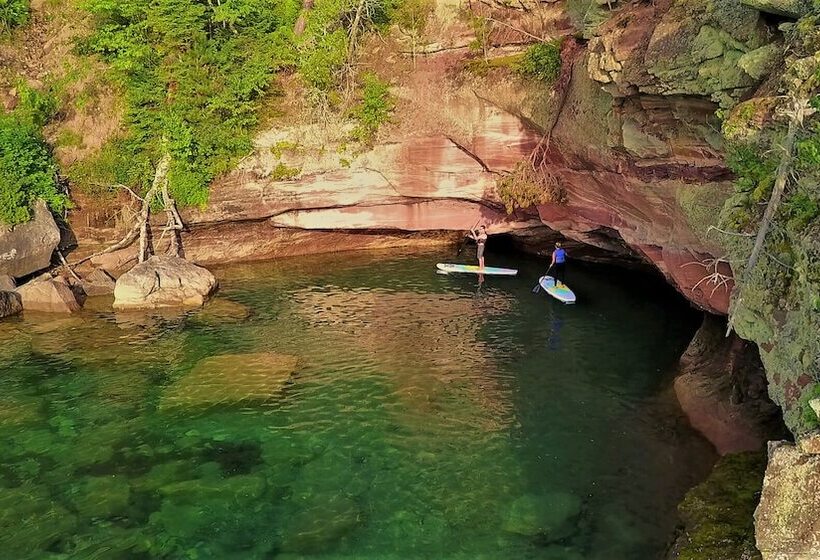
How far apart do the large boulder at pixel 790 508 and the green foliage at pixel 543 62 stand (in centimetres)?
1443

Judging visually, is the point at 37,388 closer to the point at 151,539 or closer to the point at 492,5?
the point at 151,539

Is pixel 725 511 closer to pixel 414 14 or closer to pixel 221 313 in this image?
pixel 221 313

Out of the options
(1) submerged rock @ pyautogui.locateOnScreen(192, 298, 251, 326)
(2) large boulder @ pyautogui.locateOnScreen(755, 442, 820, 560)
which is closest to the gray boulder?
(1) submerged rock @ pyautogui.locateOnScreen(192, 298, 251, 326)

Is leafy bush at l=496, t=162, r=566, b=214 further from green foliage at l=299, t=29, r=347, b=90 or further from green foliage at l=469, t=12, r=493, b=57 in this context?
green foliage at l=299, t=29, r=347, b=90

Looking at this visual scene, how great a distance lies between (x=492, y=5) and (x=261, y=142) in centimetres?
931

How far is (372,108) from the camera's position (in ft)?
74.7

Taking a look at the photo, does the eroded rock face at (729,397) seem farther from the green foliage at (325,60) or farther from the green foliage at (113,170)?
the green foliage at (113,170)

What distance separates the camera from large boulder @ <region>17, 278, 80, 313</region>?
1912 cm

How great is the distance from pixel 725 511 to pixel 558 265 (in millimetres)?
13720

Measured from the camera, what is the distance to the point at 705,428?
12.5m

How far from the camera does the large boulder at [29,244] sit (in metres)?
19.8

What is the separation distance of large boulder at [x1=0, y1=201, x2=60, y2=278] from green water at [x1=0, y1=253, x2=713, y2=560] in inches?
94.3

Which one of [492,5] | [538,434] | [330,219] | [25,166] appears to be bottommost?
[538,434]

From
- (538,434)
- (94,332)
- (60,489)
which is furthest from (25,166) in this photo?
(538,434)
